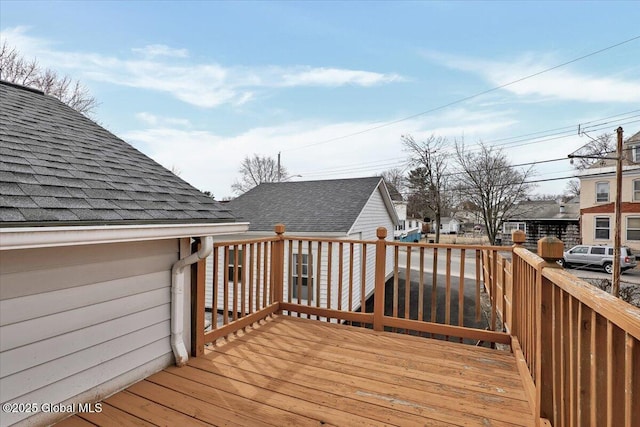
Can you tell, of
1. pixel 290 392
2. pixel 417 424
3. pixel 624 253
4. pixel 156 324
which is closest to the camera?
pixel 417 424

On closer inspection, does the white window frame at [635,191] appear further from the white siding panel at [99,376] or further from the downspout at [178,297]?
the white siding panel at [99,376]

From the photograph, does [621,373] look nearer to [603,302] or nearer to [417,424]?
[603,302]

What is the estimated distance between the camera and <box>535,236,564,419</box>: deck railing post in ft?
4.90

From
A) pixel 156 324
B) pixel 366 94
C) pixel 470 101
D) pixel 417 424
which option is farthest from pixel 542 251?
pixel 470 101

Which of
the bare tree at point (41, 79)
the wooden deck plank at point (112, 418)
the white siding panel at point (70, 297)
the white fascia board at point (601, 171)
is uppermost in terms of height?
the bare tree at point (41, 79)

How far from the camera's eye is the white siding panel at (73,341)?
5.43 ft

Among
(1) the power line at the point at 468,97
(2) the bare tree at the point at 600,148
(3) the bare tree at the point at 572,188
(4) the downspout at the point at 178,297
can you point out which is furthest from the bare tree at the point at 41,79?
(3) the bare tree at the point at 572,188

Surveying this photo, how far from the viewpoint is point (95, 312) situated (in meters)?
2.03

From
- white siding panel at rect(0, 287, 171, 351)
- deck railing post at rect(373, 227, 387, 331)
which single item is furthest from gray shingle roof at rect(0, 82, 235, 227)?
deck railing post at rect(373, 227, 387, 331)

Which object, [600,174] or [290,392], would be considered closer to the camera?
[290,392]

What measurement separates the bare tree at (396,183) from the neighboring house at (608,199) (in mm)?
13642

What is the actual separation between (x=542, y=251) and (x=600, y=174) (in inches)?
809

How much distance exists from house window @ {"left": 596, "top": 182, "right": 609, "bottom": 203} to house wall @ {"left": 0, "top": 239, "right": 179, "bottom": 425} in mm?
21656

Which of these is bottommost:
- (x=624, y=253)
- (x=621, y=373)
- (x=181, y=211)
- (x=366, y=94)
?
(x=624, y=253)
